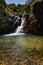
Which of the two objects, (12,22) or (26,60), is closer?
(26,60)

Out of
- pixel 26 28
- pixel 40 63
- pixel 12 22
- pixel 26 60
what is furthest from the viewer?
pixel 12 22

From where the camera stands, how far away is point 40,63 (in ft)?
33.2

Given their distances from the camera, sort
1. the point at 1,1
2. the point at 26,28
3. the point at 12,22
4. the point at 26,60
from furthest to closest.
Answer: the point at 1,1 < the point at 12,22 < the point at 26,28 < the point at 26,60

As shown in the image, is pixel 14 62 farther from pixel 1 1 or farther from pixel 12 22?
pixel 1 1

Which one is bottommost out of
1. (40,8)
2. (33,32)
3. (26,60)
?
(33,32)

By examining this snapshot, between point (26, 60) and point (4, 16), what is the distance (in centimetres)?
2644

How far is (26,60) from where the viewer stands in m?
10.9

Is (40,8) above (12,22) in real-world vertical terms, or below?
above

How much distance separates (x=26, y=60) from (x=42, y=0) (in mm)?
22936

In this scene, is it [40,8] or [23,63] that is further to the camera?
[40,8]

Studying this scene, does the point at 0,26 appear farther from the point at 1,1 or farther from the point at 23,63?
the point at 23,63

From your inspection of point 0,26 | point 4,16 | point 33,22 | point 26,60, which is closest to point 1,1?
point 4,16

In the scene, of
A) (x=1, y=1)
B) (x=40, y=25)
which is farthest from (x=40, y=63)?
(x=1, y=1)

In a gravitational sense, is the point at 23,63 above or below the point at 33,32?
above
